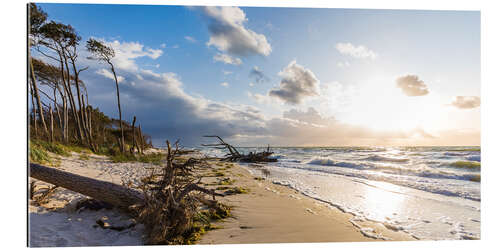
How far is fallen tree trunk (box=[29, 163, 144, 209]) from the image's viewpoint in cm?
242

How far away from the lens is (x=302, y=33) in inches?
145

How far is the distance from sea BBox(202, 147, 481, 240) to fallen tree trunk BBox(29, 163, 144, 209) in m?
1.73

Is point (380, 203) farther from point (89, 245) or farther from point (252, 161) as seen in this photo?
point (252, 161)

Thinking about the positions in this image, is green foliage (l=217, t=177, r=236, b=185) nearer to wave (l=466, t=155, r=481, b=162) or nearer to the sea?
the sea

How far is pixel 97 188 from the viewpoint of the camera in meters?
2.49

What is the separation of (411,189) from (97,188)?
204 inches

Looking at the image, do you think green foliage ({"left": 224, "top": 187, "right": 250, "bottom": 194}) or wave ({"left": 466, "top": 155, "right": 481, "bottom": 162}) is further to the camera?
green foliage ({"left": 224, "top": 187, "right": 250, "bottom": 194})

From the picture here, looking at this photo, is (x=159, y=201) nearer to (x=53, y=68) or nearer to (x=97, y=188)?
(x=97, y=188)

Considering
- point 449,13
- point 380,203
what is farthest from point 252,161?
point 449,13

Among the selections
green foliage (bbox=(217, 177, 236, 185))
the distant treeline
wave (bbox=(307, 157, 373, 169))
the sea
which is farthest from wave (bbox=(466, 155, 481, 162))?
the distant treeline

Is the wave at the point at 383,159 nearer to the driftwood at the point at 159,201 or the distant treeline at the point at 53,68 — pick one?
the driftwood at the point at 159,201

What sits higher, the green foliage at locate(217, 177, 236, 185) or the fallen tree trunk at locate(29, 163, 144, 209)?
the fallen tree trunk at locate(29, 163, 144, 209)

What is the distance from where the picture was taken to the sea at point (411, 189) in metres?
2.93

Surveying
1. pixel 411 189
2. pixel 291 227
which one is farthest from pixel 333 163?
pixel 291 227
